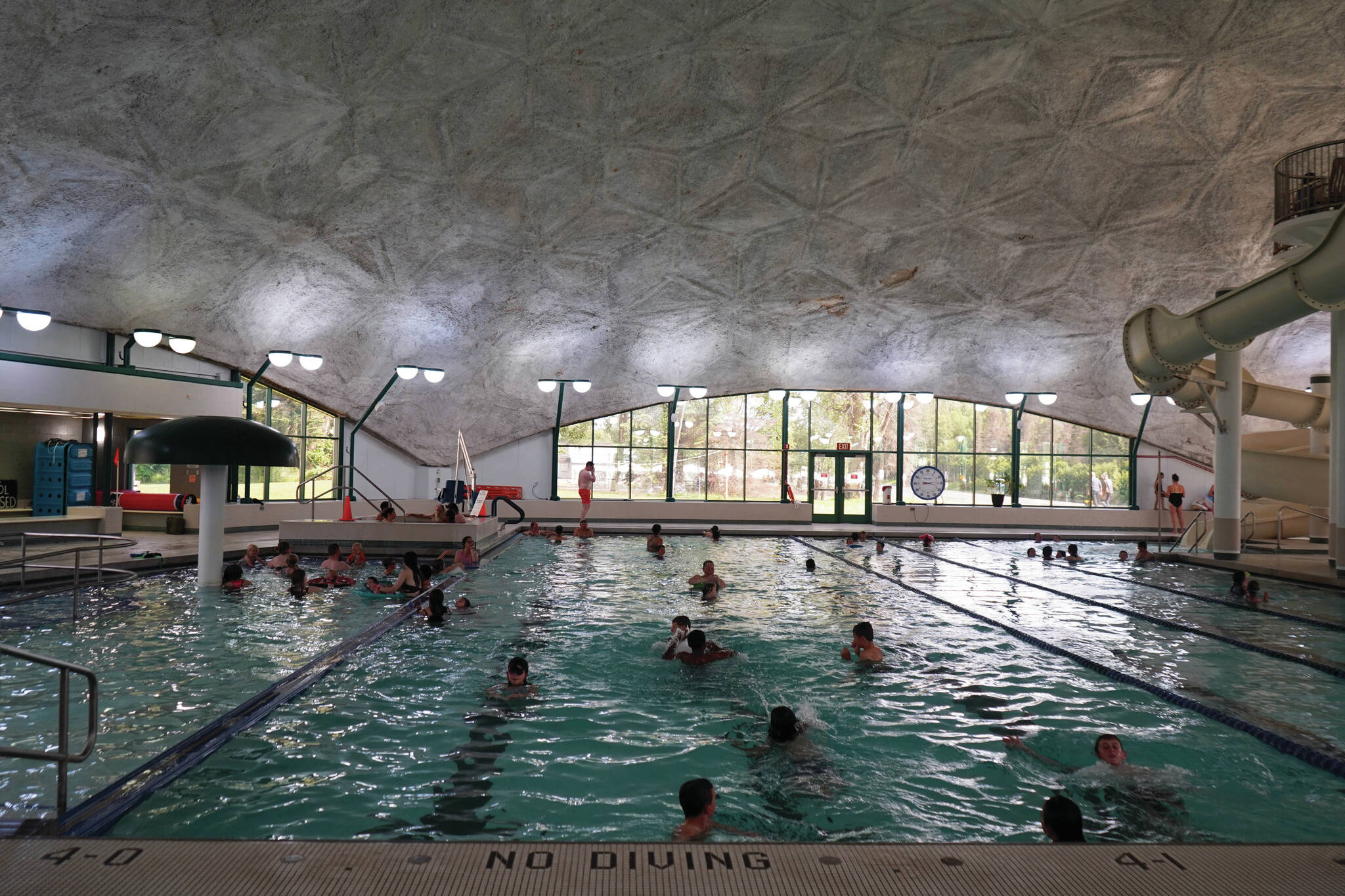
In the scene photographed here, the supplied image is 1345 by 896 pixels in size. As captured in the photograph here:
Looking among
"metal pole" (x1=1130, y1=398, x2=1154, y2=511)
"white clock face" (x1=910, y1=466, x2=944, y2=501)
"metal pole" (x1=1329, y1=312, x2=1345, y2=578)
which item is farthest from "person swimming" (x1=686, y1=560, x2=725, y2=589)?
"metal pole" (x1=1130, y1=398, x2=1154, y2=511)

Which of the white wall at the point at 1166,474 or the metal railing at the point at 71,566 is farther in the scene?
the white wall at the point at 1166,474

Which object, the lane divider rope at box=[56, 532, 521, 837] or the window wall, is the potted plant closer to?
the window wall

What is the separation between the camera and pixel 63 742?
396 cm

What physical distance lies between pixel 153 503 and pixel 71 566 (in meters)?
7.14

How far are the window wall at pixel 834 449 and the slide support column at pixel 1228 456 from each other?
10874 millimetres

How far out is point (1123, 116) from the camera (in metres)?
15.7

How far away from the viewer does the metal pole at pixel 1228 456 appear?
16844mm

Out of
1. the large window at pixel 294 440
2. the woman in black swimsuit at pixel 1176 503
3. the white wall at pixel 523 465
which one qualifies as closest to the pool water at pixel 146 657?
the large window at pixel 294 440

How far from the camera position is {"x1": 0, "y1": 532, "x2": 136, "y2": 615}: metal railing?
9.11 m

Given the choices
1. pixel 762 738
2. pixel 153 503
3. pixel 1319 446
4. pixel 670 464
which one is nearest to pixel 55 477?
pixel 153 503

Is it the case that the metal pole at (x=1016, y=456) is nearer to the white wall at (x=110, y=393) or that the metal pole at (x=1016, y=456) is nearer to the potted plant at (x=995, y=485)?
the potted plant at (x=995, y=485)

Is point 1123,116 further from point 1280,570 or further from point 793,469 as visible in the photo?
point 793,469

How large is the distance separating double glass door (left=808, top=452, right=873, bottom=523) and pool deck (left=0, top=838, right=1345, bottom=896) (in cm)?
2475

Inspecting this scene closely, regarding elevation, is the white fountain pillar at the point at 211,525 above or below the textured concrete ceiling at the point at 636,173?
below
